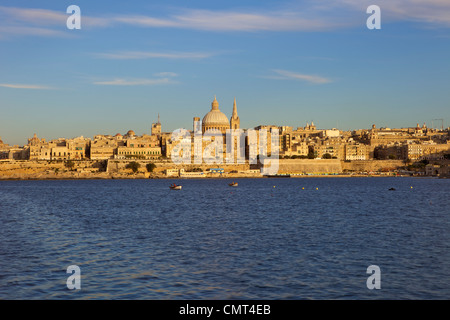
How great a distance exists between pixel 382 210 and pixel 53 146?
9593cm

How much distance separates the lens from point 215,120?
405 feet

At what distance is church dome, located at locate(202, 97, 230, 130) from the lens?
402ft

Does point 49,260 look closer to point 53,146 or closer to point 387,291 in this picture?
point 387,291

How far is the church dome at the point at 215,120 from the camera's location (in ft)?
402
